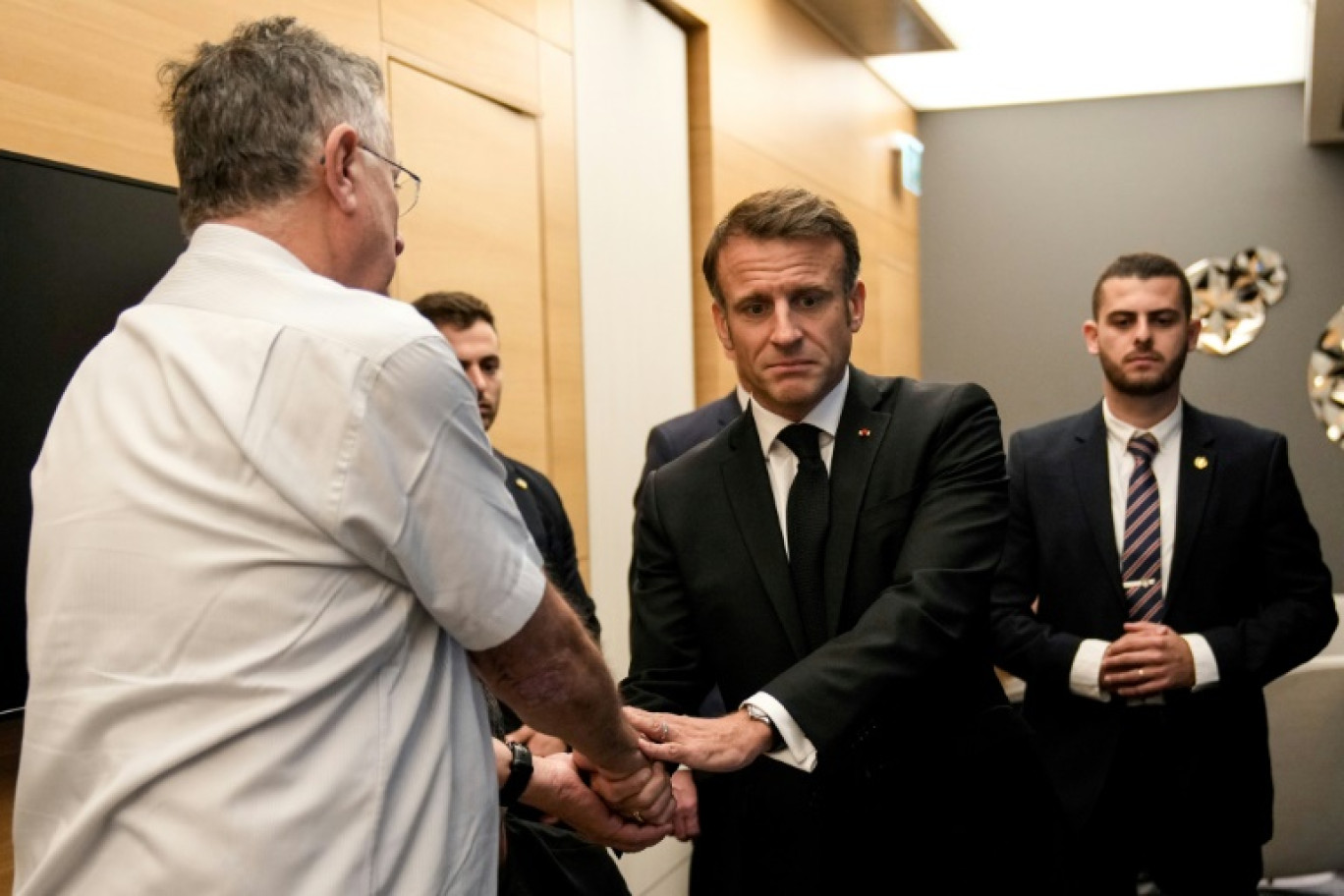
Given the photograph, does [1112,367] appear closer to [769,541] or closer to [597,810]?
[769,541]

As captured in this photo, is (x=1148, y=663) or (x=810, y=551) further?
(x=1148, y=663)

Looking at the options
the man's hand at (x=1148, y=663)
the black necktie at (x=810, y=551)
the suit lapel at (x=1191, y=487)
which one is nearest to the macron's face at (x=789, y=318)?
the black necktie at (x=810, y=551)

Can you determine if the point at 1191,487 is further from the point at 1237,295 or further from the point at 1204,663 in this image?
the point at 1237,295

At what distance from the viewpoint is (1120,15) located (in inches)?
301

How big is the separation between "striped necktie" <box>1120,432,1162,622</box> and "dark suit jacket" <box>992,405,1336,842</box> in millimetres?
31

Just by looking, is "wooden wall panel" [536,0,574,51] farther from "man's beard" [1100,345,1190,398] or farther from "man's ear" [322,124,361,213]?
"man's ear" [322,124,361,213]

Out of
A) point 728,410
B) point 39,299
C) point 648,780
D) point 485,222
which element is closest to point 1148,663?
point 728,410

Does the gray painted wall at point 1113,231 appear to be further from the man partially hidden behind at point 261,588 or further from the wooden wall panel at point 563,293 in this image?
the man partially hidden behind at point 261,588

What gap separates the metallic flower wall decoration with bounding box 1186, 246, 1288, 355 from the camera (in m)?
8.67

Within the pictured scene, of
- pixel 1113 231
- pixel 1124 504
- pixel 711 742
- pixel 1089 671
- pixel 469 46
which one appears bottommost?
pixel 1089 671

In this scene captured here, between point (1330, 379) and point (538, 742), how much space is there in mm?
7434

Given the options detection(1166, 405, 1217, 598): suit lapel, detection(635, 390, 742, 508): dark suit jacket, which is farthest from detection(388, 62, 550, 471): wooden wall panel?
detection(1166, 405, 1217, 598): suit lapel

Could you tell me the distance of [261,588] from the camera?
1272 mm

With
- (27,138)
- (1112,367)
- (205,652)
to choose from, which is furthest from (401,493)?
(1112,367)
